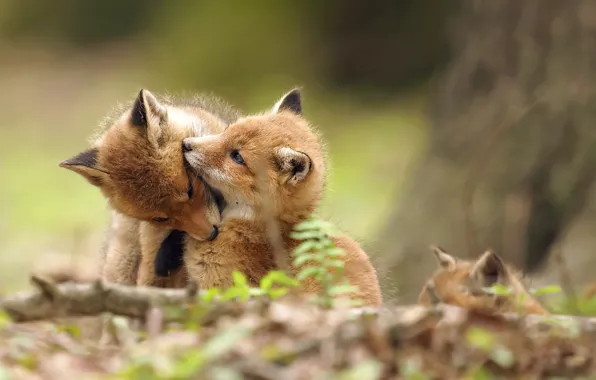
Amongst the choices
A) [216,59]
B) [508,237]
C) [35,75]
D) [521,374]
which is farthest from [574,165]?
[35,75]

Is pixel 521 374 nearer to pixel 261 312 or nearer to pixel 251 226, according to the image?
pixel 261 312

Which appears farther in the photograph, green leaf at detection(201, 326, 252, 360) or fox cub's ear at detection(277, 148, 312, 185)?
fox cub's ear at detection(277, 148, 312, 185)

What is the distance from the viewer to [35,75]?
23.4 meters

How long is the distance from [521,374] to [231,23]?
18.7 metres

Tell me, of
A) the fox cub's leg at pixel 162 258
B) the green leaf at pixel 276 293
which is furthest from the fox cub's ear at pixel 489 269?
the fox cub's leg at pixel 162 258

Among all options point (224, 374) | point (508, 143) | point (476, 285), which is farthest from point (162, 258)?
point (508, 143)

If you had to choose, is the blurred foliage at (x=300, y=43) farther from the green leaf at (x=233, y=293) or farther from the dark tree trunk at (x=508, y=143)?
the green leaf at (x=233, y=293)

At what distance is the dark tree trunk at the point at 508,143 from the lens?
30.8 feet

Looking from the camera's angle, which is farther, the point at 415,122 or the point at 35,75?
the point at 35,75

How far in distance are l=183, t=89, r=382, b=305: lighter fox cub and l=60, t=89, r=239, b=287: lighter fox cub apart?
0.12 meters

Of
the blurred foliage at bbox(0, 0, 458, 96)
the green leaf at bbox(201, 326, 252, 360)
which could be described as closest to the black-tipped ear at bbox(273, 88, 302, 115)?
the green leaf at bbox(201, 326, 252, 360)

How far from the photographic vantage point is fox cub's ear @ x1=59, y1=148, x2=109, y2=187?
6289mm

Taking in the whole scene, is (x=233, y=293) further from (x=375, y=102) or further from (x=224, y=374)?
(x=375, y=102)

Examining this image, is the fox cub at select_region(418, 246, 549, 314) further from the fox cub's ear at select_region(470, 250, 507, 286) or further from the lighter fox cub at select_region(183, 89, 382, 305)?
the lighter fox cub at select_region(183, 89, 382, 305)
